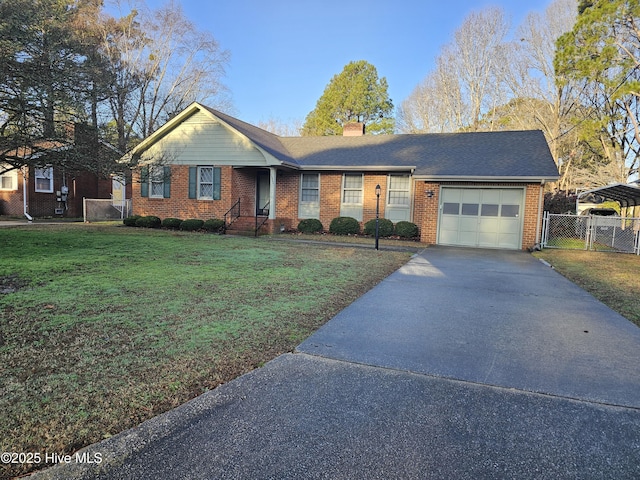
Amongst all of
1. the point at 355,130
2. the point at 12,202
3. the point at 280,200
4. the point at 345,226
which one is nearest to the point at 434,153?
the point at 345,226

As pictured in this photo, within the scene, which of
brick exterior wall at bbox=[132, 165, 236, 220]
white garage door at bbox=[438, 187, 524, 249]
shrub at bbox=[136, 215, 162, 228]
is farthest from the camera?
brick exterior wall at bbox=[132, 165, 236, 220]

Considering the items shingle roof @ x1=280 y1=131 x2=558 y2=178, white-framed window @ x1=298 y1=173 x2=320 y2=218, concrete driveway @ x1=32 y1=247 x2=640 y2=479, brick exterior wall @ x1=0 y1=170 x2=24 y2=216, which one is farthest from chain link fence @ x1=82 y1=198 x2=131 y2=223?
concrete driveway @ x1=32 y1=247 x2=640 y2=479

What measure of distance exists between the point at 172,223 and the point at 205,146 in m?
3.51

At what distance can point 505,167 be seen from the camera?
13.7 metres

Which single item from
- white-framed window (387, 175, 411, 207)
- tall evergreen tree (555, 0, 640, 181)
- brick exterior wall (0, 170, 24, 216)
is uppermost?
tall evergreen tree (555, 0, 640, 181)

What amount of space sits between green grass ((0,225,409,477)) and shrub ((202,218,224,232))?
7008 millimetres

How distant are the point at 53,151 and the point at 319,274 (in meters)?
6.11

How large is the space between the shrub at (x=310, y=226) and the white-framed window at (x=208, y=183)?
3772 mm

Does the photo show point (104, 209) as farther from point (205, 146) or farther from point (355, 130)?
point (355, 130)

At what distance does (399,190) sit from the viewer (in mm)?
15789

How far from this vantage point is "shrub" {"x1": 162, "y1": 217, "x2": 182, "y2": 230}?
1634 centimetres

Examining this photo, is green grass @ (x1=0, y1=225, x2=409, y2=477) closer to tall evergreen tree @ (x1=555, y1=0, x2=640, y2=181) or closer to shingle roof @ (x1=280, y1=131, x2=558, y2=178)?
shingle roof @ (x1=280, y1=131, x2=558, y2=178)

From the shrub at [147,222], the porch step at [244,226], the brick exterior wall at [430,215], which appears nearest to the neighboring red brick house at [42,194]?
the shrub at [147,222]

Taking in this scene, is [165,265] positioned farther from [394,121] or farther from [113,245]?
[394,121]
